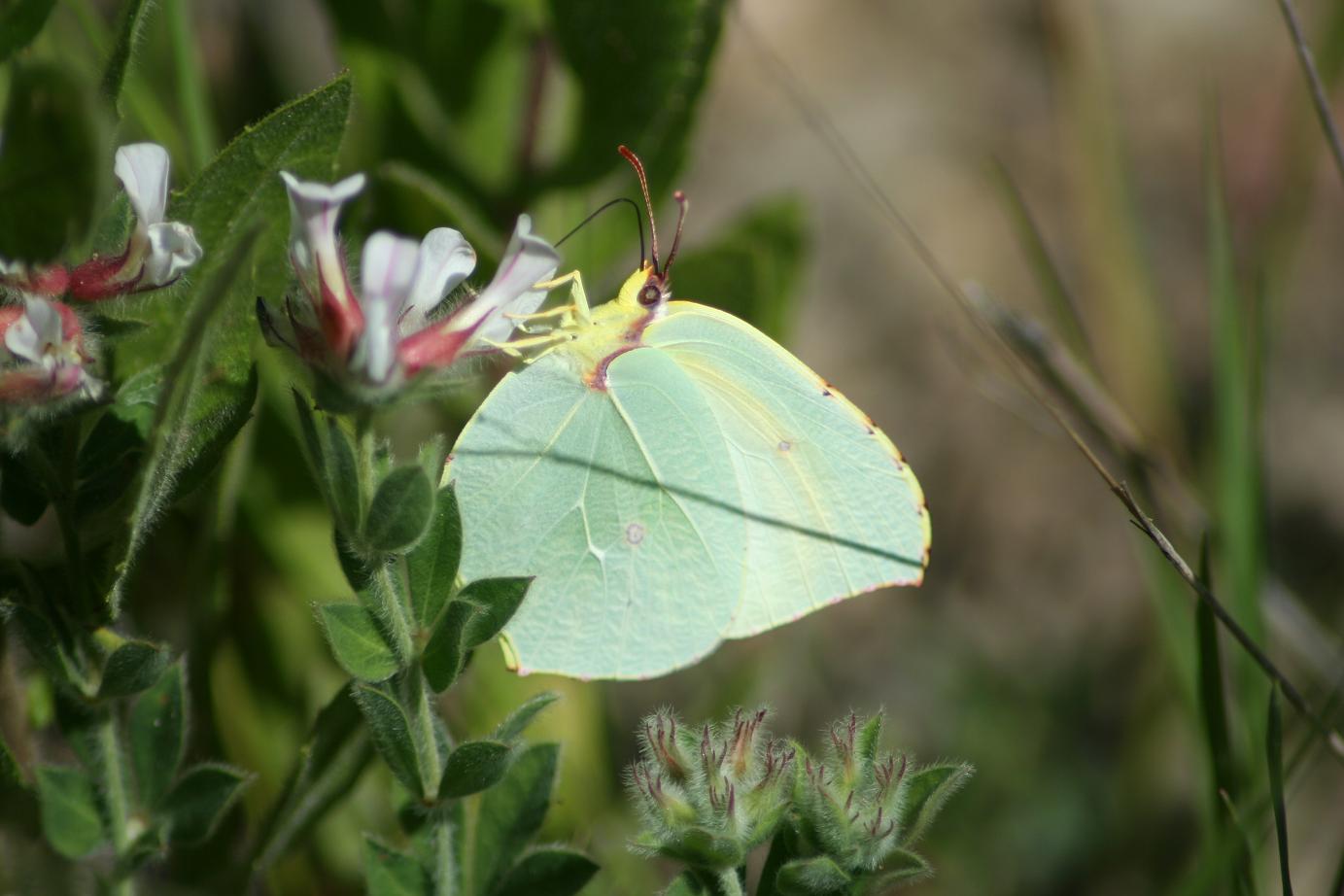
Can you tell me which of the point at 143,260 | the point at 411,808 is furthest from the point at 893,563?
the point at 143,260

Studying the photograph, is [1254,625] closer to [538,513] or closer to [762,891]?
[762,891]

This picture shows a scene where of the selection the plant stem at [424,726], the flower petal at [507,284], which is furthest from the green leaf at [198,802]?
the flower petal at [507,284]

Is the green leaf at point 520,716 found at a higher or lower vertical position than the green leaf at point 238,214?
lower

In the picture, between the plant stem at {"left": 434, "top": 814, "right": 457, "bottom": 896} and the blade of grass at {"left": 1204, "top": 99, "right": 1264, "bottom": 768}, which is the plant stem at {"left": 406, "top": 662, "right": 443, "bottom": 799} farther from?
the blade of grass at {"left": 1204, "top": 99, "right": 1264, "bottom": 768}

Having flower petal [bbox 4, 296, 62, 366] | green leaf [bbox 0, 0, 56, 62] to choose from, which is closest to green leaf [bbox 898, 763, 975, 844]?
flower petal [bbox 4, 296, 62, 366]

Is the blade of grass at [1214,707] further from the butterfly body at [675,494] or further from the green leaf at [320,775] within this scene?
the green leaf at [320,775]
